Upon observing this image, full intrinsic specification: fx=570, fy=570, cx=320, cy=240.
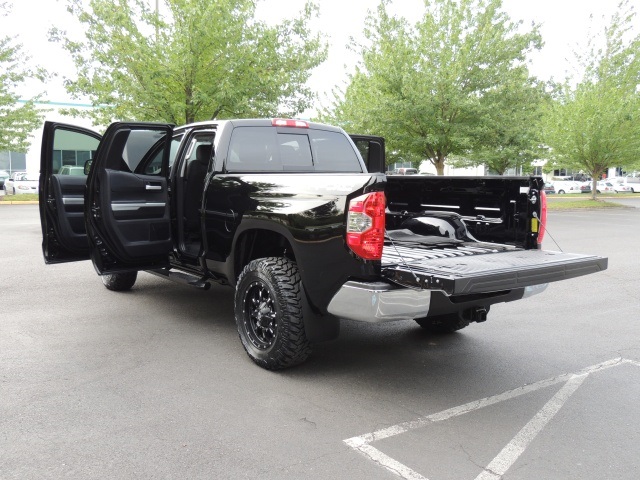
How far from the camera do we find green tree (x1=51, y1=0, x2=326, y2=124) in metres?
15.3

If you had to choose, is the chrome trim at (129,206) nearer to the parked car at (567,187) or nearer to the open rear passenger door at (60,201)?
the open rear passenger door at (60,201)

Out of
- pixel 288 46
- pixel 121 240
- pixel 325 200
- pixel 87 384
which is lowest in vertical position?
pixel 87 384

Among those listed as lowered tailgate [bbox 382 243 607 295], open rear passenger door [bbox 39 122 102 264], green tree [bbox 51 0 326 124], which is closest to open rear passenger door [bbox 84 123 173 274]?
open rear passenger door [bbox 39 122 102 264]

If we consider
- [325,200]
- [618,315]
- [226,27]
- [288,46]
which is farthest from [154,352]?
[288,46]

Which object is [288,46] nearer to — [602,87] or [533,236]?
[533,236]

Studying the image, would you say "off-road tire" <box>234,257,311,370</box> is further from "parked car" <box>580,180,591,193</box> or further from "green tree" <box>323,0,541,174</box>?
"parked car" <box>580,180,591,193</box>

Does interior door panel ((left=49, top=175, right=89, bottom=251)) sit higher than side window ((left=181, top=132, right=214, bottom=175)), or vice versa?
side window ((left=181, top=132, right=214, bottom=175))

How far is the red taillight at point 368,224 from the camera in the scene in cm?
392

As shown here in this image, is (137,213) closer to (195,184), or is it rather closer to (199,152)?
(195,184)

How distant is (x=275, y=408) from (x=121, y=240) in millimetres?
2484

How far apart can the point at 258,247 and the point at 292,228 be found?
2.68ft

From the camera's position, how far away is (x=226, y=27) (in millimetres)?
15688

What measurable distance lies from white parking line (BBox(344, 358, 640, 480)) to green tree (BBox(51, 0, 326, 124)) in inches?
501

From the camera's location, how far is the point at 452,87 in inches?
816
